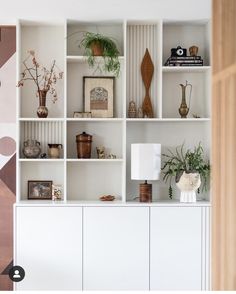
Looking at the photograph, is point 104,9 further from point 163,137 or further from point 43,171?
point 43,171

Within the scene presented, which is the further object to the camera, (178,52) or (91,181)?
(91,181)

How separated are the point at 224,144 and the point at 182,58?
2009 mm

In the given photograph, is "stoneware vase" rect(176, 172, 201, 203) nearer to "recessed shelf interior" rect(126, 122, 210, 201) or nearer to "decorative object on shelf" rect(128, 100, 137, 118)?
"recessed shelf interior" rect(126, 122, 210, 201)

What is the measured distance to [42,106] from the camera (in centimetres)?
410

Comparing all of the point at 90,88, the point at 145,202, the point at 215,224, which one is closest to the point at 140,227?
the point at 145,202

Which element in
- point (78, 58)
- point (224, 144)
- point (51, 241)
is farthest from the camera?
point (78, 58)

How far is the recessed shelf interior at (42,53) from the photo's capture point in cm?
423

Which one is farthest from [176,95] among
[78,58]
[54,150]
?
[54,150]

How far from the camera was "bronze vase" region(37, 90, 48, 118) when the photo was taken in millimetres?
4078

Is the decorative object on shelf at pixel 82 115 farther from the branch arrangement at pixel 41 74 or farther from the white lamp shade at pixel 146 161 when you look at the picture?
the white lamp shade at pixel 146 161

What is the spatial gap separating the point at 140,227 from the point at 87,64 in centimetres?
156

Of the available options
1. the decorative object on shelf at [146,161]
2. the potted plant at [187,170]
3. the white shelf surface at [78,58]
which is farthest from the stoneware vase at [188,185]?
the white shelf surface at [78,58]

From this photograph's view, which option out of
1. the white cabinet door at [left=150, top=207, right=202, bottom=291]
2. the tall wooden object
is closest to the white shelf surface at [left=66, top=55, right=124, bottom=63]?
the white cabinet door at [left=150, top=207, right=202, bottom=291]

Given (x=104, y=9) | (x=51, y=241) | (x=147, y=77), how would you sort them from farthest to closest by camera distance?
(x=147, y=77)
(x=51, y=241)
(x=104, y=9)
